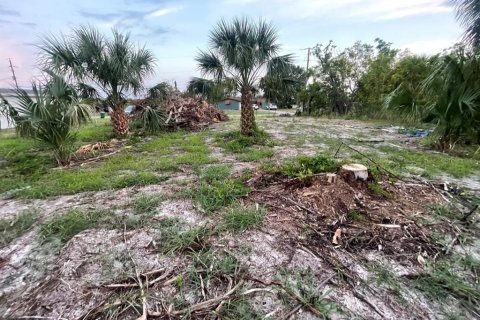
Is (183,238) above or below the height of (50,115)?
below

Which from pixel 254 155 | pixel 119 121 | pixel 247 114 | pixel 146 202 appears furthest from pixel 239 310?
pixel 119 121

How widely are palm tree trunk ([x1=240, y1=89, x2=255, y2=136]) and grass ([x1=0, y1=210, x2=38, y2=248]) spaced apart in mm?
5279

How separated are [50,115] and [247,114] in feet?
14.7

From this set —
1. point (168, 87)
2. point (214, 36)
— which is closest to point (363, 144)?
point (214, 36)

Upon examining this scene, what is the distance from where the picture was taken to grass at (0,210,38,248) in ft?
8.25

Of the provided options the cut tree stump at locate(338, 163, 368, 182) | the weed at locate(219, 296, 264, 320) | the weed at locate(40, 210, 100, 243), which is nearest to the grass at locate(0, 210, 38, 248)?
the weed at locate(40, 210, 100, 243)

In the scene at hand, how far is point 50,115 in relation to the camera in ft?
15.3

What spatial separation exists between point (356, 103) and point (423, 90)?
34.6ft

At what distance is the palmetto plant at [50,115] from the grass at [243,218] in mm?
3860

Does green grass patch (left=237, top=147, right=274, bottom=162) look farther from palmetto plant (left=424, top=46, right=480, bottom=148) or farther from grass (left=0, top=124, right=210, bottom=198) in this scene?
palmetto plant (left=424, top=46, right=480, bottom=148)

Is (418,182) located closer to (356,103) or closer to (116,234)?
(116,234)

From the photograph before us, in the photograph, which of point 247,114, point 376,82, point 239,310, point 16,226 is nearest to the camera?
point 239,310

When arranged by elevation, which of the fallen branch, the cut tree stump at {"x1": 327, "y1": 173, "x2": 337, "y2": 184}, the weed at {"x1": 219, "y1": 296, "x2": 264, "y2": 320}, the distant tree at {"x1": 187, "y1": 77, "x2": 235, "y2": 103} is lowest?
the weed at {"x1": 219, "y1": 296, "x2": 264, "y2": 320}

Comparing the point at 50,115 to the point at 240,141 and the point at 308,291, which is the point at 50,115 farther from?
the point at 308,291
